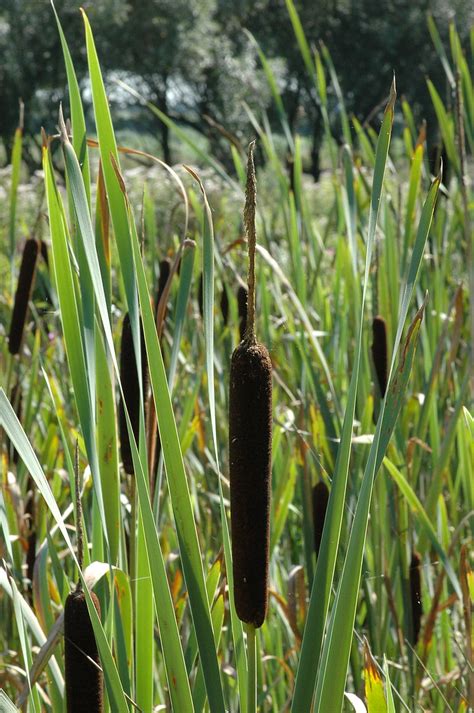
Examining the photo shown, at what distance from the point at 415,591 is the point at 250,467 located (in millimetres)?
623

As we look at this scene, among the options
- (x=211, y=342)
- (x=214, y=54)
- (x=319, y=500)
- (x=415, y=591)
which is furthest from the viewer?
(x=214, y=54)

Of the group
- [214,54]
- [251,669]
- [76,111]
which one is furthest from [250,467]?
[214,54]

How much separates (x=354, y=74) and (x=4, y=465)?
24930mm

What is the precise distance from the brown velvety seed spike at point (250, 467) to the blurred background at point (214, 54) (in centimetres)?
1974

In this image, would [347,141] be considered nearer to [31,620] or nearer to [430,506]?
[430,506]

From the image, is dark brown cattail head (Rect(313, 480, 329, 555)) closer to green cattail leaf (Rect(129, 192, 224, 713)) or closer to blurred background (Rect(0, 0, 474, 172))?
green cattail leaf (Rect(129, 192, 224, 713))

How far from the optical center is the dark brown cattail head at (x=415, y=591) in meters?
1.03

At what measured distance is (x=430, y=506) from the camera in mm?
1019

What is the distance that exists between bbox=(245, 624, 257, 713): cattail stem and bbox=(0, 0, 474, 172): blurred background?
19739 millimetres

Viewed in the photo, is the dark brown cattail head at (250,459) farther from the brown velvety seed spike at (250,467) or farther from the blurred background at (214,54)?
the blurred background at (214,54)

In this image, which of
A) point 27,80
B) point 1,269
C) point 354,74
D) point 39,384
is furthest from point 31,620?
point 354,74

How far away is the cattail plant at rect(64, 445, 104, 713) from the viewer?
503 millimetres

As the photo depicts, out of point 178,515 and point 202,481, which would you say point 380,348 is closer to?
point 202,481

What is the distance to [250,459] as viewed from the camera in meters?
0.47
